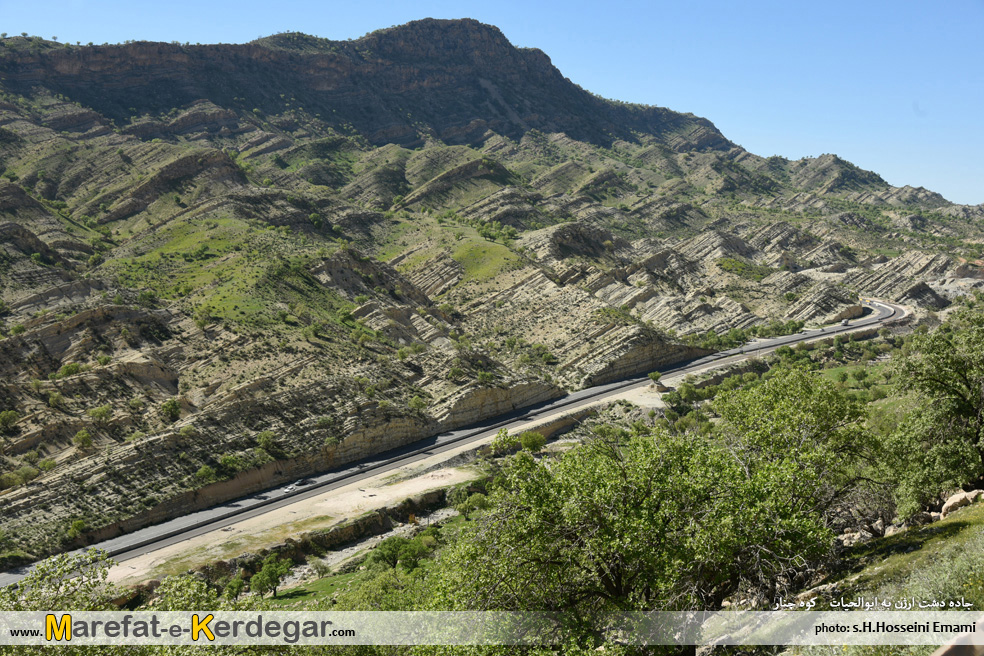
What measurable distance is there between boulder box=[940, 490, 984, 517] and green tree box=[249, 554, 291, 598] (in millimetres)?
38450

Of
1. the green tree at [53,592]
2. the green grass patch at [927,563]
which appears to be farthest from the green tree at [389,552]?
the green grass patch at [927,563]

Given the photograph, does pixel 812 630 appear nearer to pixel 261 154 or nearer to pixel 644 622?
pixel 644 622

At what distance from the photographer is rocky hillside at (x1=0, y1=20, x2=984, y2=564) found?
194 ft

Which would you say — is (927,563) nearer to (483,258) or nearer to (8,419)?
(8,419)

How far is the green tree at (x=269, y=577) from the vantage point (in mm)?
42875

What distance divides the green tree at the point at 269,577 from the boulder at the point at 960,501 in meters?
38.4

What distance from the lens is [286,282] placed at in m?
87.4

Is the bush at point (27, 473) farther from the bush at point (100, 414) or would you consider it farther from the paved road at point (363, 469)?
the paved road at point (363, 469)

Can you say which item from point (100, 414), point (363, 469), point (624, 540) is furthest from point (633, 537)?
point (100, 414)

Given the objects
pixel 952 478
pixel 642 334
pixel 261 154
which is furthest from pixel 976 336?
pixel 261 154

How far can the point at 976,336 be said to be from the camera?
25.0m

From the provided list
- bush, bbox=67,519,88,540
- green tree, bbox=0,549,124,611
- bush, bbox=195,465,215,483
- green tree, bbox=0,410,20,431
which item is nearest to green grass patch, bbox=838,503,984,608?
green tree, bbox=0,549,124,611

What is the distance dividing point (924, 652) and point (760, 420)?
10.7 metres

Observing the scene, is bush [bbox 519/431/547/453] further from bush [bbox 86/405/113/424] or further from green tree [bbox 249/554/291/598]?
bush [bbox 86/405/113/424]
